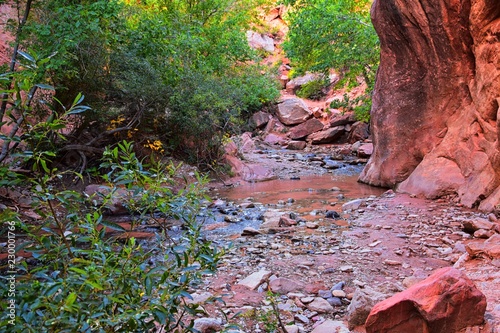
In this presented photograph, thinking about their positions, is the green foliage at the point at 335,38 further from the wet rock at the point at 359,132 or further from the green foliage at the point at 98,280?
the green foliage at the point at 98,280

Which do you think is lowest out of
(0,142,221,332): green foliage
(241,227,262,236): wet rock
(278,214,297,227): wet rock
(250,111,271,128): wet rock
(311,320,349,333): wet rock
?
(250,111,271,128): wet rock

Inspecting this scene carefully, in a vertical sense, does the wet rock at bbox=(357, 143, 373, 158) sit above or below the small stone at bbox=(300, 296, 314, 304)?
below

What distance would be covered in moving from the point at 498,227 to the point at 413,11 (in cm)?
575

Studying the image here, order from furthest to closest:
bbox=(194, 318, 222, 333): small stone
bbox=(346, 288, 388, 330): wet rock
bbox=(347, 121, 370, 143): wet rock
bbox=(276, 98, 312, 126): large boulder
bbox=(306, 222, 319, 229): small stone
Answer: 1. bbox=(276, 98, 312, 126): large boulder
2. bbox=(347, 121, 370, 143): wet rock
3. bbox=(306, 222, 319, 229): small stone
4. bbox=(346, 288, 388, 330): wet rock
5. bbox=(194, 318, 222, 333): small stone

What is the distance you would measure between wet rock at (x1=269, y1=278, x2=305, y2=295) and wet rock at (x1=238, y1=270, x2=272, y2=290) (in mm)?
151

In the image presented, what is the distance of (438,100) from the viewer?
33.1ft

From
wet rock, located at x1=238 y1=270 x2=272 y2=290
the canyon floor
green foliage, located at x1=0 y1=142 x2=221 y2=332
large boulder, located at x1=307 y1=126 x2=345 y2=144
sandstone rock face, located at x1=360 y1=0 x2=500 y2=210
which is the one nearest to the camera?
green foliage, located at x1=0 y1=142 x2=221 y2=332

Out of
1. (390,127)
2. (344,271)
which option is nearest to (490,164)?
(390,127)

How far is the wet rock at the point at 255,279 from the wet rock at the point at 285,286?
0.15 metres

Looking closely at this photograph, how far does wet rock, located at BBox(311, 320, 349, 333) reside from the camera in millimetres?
3602

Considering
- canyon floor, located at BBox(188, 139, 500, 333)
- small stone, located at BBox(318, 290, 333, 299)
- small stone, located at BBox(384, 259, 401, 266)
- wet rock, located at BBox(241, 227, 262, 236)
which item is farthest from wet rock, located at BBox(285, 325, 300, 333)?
wet rock, located at BBox(241, 227, 262, 236)

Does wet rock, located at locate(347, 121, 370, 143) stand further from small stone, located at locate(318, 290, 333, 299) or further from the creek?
small stone, located at locate(318, 290, 333, 299)

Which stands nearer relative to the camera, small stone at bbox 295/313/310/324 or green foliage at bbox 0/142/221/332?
green foliage at bbox 0/142/221/332

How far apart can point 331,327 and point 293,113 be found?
74.1 ft
